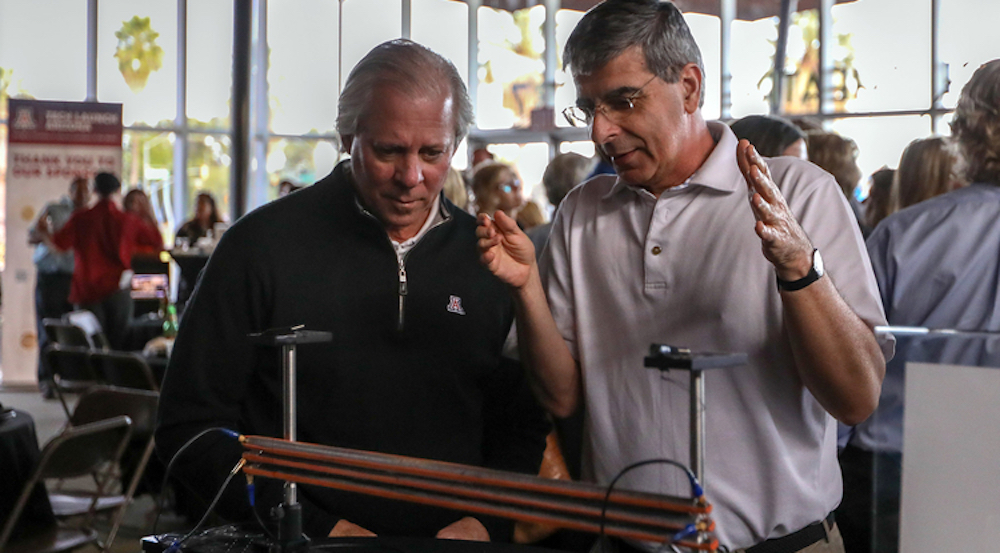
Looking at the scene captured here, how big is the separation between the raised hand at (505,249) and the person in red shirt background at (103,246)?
21.3 ft

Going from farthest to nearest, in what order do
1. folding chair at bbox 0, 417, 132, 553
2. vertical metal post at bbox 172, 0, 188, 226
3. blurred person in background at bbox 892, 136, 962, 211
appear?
vertical metal post at bbox 172, 0, 188, 226 < folding chair at bbox 0, 417, 132, 553 < blurred person in background at bbox 892, 136, 962, 211

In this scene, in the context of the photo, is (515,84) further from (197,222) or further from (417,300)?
(417,300)

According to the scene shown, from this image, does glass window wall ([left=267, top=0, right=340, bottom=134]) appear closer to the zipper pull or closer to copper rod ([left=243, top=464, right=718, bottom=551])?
the zipper pull

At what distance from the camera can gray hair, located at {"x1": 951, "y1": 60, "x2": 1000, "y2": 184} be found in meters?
1.89

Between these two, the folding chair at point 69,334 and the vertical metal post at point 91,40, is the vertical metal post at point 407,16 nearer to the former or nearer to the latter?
the vertical metal post at point 91,40

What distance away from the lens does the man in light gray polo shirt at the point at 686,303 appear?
1.35 metres

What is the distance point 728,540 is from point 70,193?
777 cm

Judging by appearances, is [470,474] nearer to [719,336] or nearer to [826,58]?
[719,336]

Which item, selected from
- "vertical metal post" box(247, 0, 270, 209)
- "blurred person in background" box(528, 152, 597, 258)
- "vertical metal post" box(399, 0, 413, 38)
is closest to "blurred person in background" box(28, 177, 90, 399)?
"vertical metal post" box(247, 0, 270, 209)

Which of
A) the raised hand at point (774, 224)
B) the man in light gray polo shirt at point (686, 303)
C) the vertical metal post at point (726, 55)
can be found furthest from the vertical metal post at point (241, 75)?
the raised hand at point (774, 224)

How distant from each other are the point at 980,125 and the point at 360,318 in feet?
4.35

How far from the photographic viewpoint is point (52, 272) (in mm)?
7895

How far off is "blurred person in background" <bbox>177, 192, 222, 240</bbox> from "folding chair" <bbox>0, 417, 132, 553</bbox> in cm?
552

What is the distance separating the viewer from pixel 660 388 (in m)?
1.42
